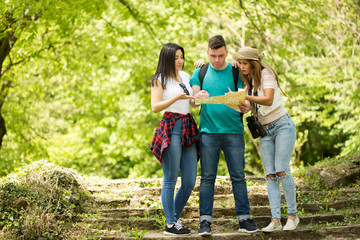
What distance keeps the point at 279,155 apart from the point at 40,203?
111 inches

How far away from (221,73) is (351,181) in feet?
10.8

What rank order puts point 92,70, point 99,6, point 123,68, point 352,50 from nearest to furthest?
1. point 99,6
2. point 352,50
3. point 92,70
4. point 123,68

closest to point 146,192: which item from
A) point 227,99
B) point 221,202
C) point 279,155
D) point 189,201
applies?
point 189,201

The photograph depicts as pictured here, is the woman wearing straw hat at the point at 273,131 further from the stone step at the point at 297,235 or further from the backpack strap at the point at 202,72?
the backpack strap at the point at 202,72

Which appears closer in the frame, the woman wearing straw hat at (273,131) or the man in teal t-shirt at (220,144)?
the woman wearing straw hat at (273,131)

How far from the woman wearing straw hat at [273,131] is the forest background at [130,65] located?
4305mm

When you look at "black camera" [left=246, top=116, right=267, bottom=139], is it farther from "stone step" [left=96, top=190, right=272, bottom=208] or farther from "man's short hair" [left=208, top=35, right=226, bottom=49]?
"stone step" [left=96, top=190, right=272, bottom=208]

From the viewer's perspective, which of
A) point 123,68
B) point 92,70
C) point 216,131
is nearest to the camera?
point 216,131

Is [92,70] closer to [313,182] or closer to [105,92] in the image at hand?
[105,92]

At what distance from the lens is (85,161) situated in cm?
1791

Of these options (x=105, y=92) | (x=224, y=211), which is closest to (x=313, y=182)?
(x=224, y=211)

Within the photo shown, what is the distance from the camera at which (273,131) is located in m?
4.28

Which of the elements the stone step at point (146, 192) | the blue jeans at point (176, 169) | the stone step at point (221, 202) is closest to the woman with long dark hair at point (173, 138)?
Answer: the blue jeans at point (176, 169)

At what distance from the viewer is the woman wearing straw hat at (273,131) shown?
4211mm
